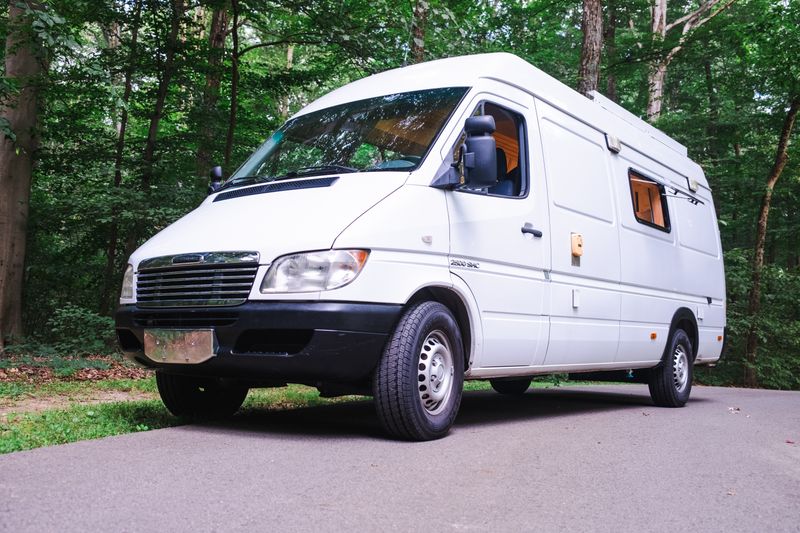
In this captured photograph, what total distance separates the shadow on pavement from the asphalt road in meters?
0.05

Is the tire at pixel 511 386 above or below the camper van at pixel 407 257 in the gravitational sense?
below

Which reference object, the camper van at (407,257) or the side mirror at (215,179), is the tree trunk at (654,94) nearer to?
the camper van at (407,257)

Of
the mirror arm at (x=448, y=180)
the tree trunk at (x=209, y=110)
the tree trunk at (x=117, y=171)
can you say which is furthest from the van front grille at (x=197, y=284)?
the tree trunk at (x=209, y=110)

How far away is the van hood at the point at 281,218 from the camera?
182 inches

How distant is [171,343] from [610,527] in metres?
2.97

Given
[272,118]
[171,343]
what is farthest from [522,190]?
[272,118]

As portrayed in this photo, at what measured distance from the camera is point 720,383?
75.5ft

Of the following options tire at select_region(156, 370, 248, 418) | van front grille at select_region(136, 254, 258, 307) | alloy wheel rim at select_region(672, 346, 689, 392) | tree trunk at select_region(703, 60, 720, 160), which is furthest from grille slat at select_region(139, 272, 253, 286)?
tree trunk at select_region(703, 60, 720, 160)

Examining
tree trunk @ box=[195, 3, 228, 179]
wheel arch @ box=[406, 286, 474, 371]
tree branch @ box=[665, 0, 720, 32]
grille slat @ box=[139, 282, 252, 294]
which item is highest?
tree branch @ box=[665, 0, 720, 32]

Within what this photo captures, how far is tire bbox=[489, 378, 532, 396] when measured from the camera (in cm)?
950

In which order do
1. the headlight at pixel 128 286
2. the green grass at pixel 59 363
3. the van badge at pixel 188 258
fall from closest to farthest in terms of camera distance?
1. the van badge at pixel 188 258
2. the headlight at pixel 128 286
3. the green grass at pixel 59 363

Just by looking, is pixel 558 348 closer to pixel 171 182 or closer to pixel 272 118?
pixel 171 182

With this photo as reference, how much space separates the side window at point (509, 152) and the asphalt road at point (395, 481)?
1.85m

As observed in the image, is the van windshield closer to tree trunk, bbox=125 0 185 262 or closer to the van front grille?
the van front grille
